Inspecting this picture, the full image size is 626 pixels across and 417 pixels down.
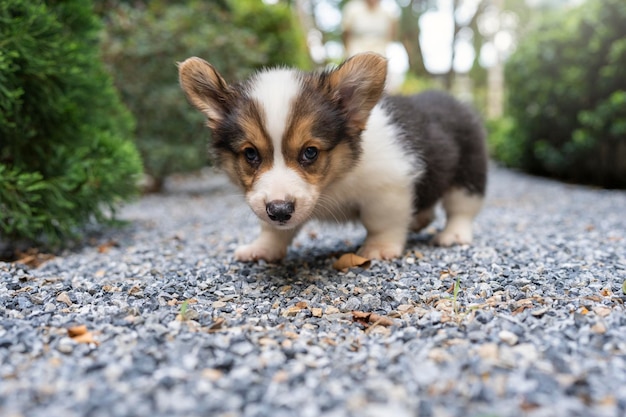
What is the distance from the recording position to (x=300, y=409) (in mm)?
1938

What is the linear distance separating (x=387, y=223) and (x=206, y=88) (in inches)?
60.3

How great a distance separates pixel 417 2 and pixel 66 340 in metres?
25.1

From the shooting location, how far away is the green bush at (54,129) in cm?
429

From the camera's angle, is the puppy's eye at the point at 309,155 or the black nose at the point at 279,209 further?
the puppy's eye at the point at 309,155

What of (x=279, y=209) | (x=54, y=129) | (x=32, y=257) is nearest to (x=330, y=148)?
(x=279, y=209)

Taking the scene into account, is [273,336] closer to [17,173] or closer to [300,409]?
[300,409]

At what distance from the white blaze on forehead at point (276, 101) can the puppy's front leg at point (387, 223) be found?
101 cm

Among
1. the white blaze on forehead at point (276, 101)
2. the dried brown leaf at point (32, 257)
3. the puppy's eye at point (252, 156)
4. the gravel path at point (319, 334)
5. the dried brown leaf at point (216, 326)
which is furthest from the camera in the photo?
the dried brown leaf at point (32, 257)

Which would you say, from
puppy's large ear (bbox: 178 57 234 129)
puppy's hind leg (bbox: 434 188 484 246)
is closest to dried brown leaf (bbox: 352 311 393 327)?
puppy's large ear (bbox: 178 57 234 129)

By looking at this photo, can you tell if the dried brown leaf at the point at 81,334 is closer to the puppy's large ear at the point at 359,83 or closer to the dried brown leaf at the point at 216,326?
the dried brown leaf at the point at 216,326

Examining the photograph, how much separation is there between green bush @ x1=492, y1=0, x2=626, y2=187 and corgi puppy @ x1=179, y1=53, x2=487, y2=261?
17.1ft

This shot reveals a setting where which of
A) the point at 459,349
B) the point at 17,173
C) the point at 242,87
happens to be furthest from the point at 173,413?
the point at 17,173

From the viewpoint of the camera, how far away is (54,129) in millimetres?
4980

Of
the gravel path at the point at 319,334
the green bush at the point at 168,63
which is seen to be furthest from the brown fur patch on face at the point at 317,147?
the green bush at the point at 168,63
